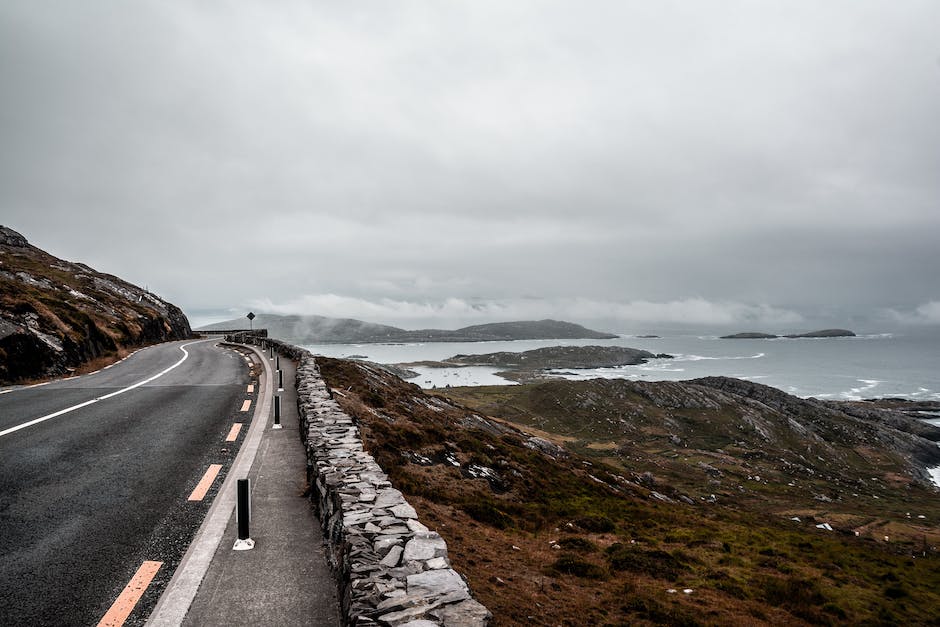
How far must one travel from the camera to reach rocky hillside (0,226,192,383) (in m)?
24.4

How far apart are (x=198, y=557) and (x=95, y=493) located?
Answer: 3747 mm

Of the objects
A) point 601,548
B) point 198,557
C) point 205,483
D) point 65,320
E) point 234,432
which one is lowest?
point 601,548

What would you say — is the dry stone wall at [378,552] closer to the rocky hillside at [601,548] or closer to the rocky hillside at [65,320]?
the rocky hillside at [601,548]

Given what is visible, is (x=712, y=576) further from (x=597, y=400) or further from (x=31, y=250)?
(x=597, y=400)

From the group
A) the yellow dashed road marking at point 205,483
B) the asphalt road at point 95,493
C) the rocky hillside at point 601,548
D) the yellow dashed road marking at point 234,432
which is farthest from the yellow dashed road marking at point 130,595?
the yellow dashed road marking at point 234,432

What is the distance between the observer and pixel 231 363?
32156mm

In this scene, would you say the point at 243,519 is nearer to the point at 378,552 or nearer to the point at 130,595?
the point at 130,595

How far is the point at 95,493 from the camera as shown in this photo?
27.6 feet

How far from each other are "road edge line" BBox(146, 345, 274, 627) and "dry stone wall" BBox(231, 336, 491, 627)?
1603mm

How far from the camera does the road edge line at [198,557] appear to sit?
5.19m

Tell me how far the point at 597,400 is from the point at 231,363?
131 m

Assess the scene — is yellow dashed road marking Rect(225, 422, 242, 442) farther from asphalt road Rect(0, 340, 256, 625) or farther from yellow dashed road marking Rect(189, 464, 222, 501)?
yellow dashed road marking Rect(189, 464, 222, 501)

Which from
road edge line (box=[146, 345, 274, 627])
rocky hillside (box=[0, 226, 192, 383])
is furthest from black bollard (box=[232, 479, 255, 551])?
rocky hillside (box=[0, 226, 192, 383])

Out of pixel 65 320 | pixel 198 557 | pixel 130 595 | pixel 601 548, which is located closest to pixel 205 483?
pixel 198 557
